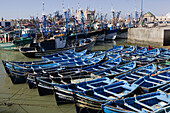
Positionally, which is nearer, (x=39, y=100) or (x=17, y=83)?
(x=39, y=100)

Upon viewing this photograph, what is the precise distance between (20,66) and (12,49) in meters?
22.7

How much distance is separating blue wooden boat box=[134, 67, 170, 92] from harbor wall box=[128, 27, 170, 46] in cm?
2272

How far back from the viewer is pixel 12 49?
39781mm

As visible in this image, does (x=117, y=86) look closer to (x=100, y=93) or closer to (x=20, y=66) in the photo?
(x=100, y=93)

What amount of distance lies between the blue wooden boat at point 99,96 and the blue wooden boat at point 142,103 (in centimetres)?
69

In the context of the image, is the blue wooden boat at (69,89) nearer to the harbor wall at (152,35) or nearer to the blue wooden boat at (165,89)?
the blue wooden boat at (165,89)

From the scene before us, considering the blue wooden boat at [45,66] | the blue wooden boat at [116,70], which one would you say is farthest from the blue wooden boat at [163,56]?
the blue wooden boat at [45,66]

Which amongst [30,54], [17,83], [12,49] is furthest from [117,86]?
[12,49]

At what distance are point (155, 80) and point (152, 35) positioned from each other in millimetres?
27965

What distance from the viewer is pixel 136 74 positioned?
17094 millimetres

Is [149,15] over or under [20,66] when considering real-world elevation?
over

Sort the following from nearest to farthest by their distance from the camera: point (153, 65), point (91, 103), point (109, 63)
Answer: point (91, 103) → point (153, 65) → point (109, 63)

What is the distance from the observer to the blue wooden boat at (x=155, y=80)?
1411cm

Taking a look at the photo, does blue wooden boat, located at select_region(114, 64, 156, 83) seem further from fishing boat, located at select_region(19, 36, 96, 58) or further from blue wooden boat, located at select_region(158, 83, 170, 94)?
fishing boat, located at select_region(19, 36, 96, 58)
